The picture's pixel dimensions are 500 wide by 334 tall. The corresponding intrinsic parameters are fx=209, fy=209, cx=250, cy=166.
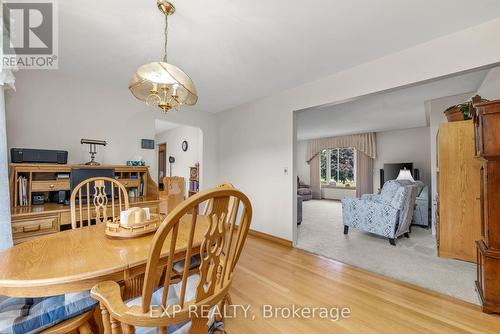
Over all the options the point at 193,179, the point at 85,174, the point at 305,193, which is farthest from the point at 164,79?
the point at 305,193

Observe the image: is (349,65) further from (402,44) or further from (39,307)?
(39,307)

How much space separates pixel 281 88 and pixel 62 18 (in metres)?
2.45

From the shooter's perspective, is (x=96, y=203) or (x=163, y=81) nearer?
(x=163, y=81)

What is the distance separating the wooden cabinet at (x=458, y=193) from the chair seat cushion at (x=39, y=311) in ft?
11.7

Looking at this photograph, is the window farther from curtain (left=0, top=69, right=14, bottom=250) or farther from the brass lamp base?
curtain (left=0, top=69, right=14, bottom=250)

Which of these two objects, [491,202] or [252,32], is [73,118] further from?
[491,202]

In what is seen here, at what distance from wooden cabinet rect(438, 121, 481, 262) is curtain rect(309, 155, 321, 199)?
555cm

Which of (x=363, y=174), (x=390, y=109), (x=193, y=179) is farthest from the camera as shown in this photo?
(x=363, y=174)

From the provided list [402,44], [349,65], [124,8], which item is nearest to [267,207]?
[349,65]

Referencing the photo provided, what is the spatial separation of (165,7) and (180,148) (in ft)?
15.7

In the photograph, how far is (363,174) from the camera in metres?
7.07

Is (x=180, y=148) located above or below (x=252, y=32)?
below

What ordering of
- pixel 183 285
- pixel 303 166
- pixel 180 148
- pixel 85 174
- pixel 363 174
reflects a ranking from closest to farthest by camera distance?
1. pixel 183 285
2. pixel 85 174
3. pixel 180 148
4. pixel 363 174
5. pixel 303 166

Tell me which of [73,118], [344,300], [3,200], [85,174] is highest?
[73,118]
